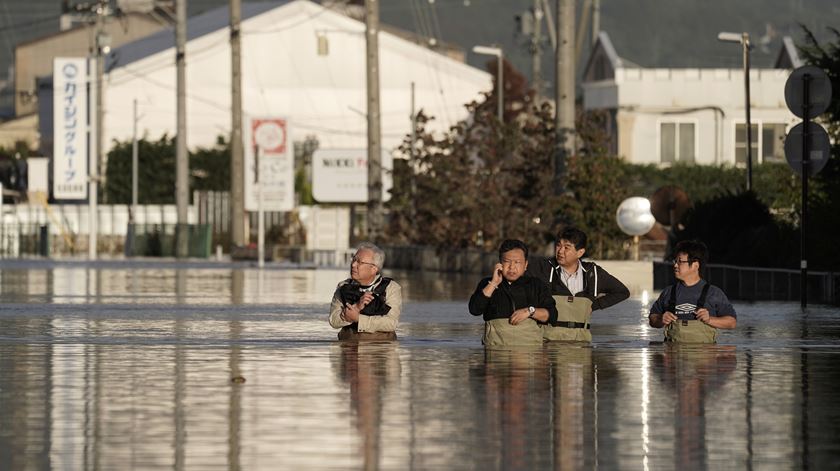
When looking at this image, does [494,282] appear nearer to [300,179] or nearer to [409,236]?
[409,236]

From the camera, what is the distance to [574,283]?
20266mm

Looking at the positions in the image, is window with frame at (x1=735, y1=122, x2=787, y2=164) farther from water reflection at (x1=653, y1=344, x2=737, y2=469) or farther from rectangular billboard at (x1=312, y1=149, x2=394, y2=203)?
Answer: water reflection at (x1=653, y1=344, x2=737, y2=469)

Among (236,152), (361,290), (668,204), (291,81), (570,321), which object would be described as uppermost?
(291,81)

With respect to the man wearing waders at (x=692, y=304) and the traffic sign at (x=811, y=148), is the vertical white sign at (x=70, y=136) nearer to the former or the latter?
the traffic sign at (x=811, y=148)

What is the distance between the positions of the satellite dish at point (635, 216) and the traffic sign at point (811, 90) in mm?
14899

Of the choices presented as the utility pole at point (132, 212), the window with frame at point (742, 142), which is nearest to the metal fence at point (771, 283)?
the utility pole at point (132, 212)

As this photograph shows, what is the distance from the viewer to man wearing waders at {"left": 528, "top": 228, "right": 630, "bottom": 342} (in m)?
20.0

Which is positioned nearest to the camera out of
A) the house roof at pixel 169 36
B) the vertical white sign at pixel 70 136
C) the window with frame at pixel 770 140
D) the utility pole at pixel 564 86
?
the utility pole at pixel 564 86

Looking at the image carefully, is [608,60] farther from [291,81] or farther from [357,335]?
[357,335]

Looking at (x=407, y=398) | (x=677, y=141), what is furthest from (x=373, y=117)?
(x=407, y=398)

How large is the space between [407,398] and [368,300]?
5.09m

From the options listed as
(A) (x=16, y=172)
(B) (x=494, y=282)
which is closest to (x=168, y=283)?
(B) (x=494, y=282)

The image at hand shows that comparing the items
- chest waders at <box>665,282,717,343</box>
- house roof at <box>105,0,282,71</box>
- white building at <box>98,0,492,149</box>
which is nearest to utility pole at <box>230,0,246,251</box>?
white building at <box>98,0,492,149</box>

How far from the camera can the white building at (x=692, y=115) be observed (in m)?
96.9
